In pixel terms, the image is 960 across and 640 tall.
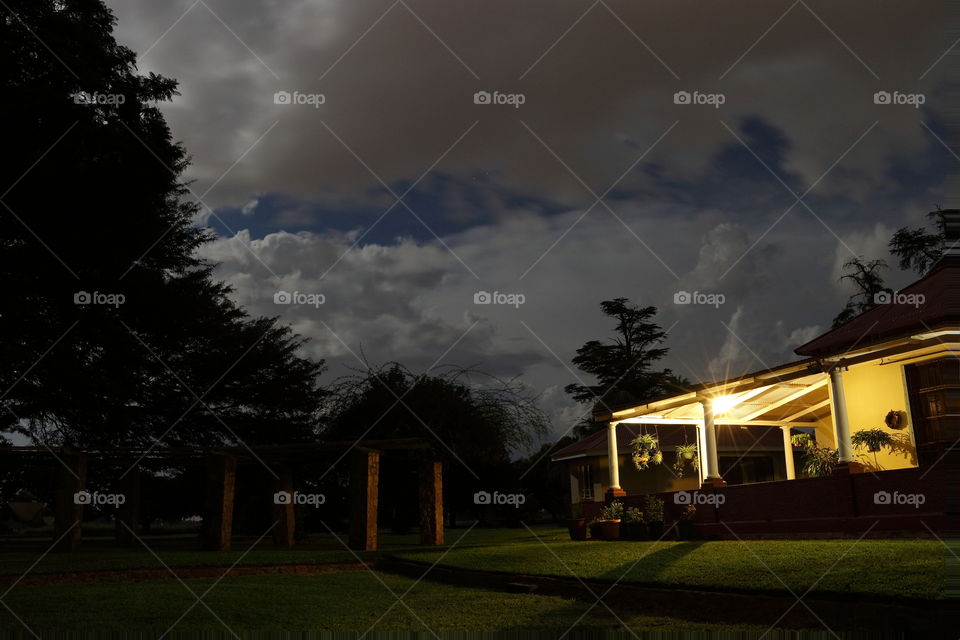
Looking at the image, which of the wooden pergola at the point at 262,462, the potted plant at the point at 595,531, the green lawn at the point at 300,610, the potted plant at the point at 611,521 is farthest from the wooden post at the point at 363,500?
the green lawn at the point at 300,610

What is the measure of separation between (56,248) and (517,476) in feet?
87.0

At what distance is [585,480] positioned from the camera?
3259 cm

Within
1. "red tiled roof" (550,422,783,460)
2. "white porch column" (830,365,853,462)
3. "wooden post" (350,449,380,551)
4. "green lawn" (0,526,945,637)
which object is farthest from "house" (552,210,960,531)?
"wooden post" (350,449,380,551)

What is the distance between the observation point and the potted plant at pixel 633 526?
17.2 meters

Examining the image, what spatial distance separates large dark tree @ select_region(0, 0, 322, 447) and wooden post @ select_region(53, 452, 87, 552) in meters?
2.83

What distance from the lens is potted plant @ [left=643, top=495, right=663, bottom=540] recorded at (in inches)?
677

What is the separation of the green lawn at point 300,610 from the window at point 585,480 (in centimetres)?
2158

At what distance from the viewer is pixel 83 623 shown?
7676 millimetres

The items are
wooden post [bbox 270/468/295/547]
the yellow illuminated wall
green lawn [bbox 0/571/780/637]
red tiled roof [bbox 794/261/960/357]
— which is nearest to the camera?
green lawn [bbox 0/571/780/637]

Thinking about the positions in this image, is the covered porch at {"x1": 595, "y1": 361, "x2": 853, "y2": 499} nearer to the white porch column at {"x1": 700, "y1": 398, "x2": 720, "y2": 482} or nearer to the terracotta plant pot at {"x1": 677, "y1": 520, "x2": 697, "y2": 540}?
the white porch column at {"x1": 700, "y1": 398, "x2": 720, "y2": 482}

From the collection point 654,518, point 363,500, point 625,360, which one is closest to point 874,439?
point 654,518

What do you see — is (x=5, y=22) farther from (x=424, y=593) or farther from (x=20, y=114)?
(x=424, y=593)
